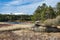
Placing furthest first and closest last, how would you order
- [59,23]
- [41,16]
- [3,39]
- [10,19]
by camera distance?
[10,19] < [41,16] < [59,23] < [3,39]

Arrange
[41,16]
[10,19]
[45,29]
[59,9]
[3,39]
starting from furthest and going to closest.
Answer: [10,19]
[59,9]
[41,16]
[45,29]
[3,39]

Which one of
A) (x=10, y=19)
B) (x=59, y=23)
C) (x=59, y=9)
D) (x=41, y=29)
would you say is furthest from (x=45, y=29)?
(x=10, y=19)

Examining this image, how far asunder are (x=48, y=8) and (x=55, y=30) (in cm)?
2766

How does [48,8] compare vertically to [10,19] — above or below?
above

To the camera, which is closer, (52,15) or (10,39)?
(10,39)

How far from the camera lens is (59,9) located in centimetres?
5959

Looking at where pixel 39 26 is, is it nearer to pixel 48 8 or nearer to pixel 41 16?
pixel 41 16

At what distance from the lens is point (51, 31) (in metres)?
27.7

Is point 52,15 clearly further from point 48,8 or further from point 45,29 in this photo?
point 45,29

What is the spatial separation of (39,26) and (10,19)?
3841 inches

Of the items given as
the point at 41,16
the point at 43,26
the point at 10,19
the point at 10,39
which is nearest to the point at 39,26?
the point at 43,26

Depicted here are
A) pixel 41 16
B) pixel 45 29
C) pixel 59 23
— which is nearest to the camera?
pixel 45 29

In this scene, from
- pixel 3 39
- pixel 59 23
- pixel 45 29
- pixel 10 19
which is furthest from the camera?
pixel 10 19

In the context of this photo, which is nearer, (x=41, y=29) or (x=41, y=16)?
(x=41, y=29)
